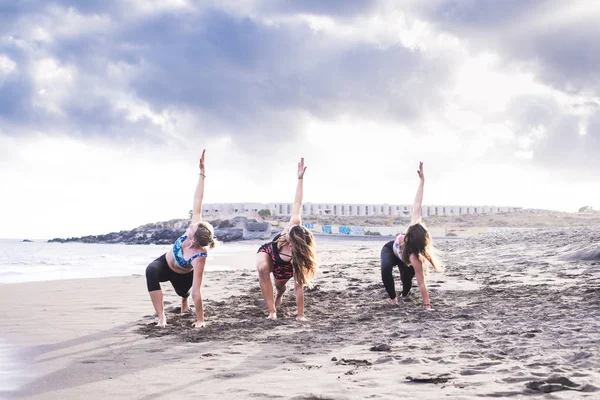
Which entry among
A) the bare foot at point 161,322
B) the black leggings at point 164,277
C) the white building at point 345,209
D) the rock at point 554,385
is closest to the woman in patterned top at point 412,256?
the black leggings at point 164,277

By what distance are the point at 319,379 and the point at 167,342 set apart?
1895 mm

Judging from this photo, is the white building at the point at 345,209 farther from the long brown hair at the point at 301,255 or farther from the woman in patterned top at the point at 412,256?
the long brown hair at the point at 301,255

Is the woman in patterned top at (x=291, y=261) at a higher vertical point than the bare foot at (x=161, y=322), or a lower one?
higher

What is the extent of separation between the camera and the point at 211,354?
428 cm

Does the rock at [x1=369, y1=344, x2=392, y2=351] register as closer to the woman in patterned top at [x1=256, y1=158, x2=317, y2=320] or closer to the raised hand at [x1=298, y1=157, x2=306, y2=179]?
the woman in patterned top at [x1=256, y1=158, x2=317, y2=320]

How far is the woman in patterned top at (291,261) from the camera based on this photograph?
19.7ft

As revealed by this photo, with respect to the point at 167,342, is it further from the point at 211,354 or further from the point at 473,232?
the point at 473,232

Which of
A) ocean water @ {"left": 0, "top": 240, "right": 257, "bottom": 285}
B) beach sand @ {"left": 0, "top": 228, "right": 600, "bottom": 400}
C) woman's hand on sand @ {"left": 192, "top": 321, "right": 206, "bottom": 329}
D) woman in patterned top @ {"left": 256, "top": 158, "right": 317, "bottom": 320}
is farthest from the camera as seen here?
ocean water @ {"left": 0, "top": 240, "right": 257, "bottom": 285}

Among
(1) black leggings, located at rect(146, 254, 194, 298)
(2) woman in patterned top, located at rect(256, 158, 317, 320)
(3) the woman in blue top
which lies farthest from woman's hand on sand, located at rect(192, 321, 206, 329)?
(2) woman in patterned top, located at rect(256, 158, 317, 320)

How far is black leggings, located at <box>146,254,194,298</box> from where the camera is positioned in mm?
5863

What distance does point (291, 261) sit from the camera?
245 inches

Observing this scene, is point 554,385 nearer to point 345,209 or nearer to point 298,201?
point 298,201

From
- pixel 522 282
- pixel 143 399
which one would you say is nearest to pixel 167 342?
pixel 143 399

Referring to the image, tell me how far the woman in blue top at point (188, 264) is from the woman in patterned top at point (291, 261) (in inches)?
29.9
